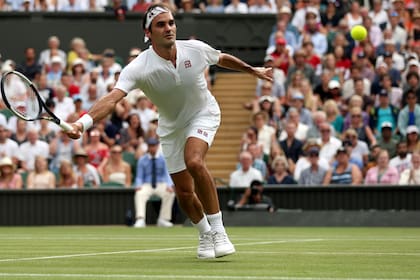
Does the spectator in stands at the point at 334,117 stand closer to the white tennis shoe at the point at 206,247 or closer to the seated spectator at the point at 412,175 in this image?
the seated spectator at the point at 412,175

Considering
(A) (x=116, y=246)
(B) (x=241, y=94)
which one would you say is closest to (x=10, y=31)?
(B) (x=241, y=94)

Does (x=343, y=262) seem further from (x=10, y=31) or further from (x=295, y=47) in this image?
(x=10, y=31)

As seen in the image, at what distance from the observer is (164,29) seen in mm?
10469

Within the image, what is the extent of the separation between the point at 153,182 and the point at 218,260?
11656 millimetres

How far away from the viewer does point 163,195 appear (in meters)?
21.9

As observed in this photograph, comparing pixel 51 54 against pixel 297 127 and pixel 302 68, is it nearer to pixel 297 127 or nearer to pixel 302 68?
pixel 302 68

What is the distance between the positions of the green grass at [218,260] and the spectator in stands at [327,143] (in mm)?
5961

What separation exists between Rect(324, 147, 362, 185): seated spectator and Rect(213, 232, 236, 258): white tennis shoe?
10.5m

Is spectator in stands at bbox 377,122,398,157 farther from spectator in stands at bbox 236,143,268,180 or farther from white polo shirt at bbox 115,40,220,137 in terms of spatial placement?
white polo shirt at bbox 115,40,220,137

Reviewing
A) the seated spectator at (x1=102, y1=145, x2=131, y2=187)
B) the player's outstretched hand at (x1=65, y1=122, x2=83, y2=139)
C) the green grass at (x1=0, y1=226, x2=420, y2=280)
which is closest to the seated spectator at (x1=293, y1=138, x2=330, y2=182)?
the seated spectator at (x1=102, y1=145, x2=131, y2=187)

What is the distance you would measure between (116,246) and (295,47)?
42.2 ft

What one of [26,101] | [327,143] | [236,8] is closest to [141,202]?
[327,143]

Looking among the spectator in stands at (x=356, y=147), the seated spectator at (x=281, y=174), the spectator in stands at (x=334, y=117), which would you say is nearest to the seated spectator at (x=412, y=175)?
the spectator in stands at (x=356, y=147)

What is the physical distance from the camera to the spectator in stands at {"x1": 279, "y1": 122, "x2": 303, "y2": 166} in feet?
72.1
